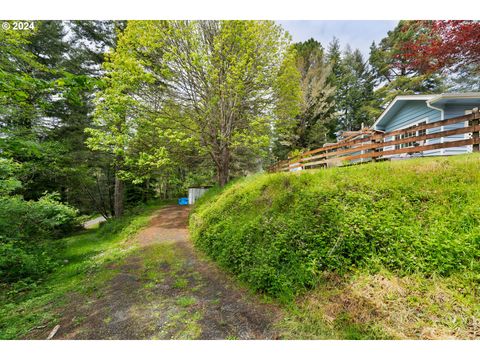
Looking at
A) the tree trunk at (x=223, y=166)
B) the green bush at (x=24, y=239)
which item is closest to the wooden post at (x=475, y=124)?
the tree trunk at (x=223, y=166)

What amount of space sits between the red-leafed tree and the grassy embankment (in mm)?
9281

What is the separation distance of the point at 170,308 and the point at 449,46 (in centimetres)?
1566

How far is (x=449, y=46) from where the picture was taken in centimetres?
926

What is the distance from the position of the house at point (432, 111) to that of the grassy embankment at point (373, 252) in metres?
5.58

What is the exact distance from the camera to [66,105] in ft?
33.6

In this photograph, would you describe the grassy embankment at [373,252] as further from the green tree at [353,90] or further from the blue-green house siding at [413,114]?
the green tree at [353,90]

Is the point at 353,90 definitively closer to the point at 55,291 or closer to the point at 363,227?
the point at 363,227

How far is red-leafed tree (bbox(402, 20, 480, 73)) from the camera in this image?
27.2 feet

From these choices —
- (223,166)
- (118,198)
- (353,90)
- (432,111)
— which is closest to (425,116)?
(432,111)

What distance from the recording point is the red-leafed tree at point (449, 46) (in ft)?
27.2

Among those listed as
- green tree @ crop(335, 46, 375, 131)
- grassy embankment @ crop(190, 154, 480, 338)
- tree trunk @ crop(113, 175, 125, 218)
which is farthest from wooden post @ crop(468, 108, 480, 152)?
green tree @ crop(335, 46, 375, 131)

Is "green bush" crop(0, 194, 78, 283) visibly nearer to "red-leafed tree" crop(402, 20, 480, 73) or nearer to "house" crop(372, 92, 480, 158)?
"house" crop(372, 92, 480, 158)
